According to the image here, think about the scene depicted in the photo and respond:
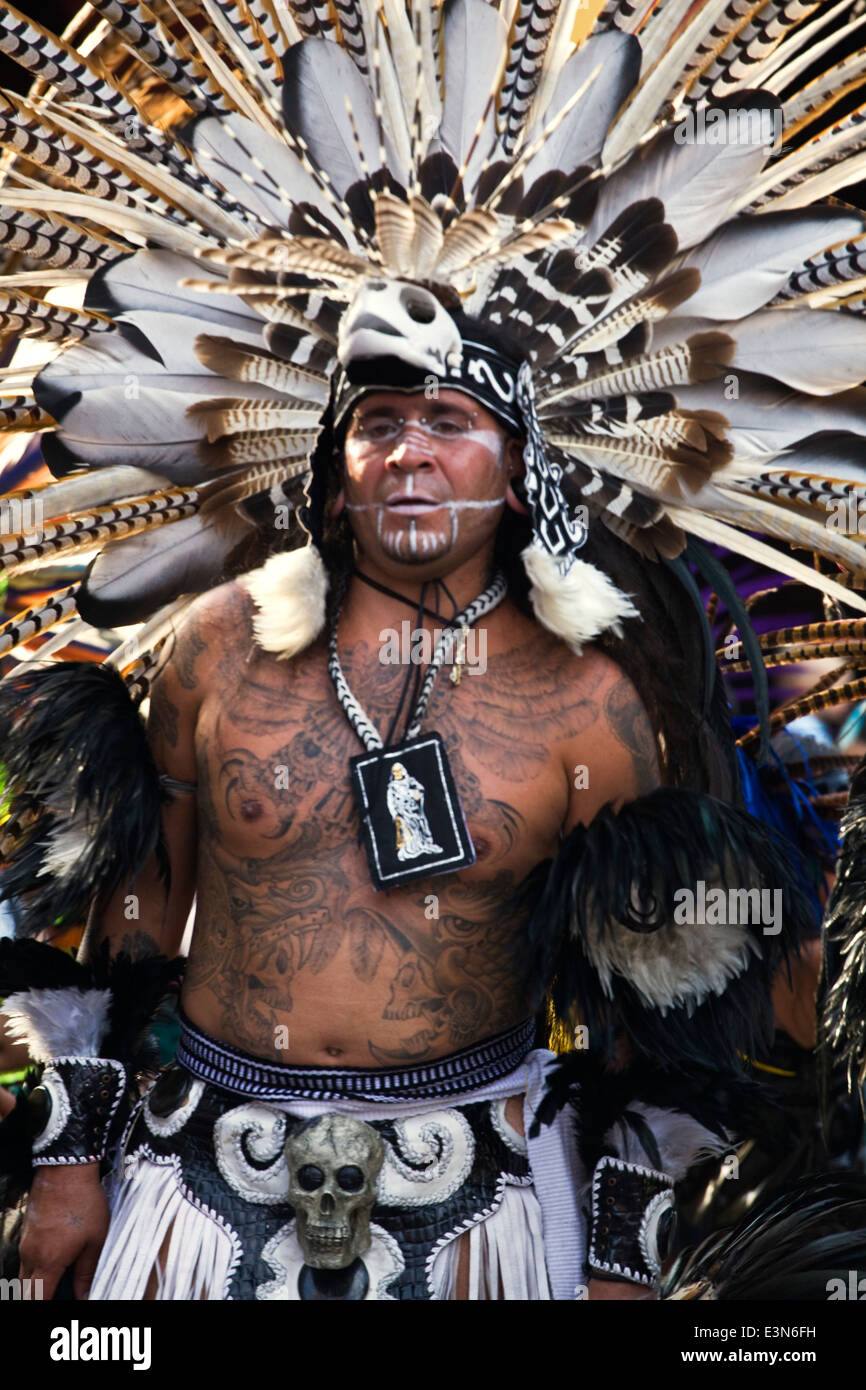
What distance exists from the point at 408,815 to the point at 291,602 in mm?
445

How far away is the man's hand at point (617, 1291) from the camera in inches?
101

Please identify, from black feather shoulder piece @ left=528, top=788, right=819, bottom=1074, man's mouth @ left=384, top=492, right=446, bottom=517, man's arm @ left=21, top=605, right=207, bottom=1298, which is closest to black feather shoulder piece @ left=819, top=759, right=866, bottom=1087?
black feather shoulder piece @ left=528, top=788, right=819, bottom=1074

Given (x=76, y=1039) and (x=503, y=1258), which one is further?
(x=76, y=1039)

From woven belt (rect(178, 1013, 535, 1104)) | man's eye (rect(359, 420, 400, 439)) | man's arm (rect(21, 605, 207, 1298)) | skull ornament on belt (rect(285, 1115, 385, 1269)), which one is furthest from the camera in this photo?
man's arm (rect(21, 605, 207, 1298))

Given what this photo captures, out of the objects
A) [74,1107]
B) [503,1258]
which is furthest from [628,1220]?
[74,1107]

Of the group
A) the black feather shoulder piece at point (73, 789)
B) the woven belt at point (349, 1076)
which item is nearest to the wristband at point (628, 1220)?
the woven belt at point (349, 1076)

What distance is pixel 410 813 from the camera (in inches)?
107

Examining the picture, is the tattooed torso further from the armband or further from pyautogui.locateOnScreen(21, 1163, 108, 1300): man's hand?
pyautogui.locateOnScreen(21, 1163, 108, 1300): man's hand

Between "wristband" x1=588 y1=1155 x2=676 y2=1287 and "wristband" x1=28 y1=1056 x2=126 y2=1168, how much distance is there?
2.75 ft

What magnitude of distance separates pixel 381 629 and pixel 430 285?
61 cm

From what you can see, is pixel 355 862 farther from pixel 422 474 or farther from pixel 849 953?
pixel 849 953

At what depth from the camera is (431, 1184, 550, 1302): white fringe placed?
8.70 ft

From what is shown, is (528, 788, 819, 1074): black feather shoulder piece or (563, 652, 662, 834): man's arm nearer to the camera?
(528, 788, 819, 1074): black feather shoulder piece
